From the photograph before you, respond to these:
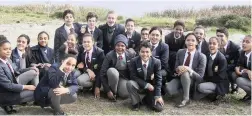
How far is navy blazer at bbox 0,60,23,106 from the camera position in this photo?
497cm

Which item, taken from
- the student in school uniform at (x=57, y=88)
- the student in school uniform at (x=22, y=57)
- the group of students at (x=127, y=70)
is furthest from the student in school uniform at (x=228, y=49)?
the student in school uniform at (x=22, y=57)

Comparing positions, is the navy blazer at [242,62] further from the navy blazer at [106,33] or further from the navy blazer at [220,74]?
the navy blazer at [106,33]

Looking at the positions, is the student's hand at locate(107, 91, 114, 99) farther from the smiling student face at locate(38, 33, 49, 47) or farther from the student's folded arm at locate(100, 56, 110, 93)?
the smiling student face at locate(38, 33, 49, 47)

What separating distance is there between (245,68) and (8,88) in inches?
140

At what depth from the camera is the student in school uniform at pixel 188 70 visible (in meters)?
5.70

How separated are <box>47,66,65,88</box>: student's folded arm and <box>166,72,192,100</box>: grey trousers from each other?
1.77 meters

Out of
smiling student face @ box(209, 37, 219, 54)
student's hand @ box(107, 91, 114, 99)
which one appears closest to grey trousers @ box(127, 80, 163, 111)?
student's hand @ box(107, 91, 114, 99)

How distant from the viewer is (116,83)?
5891mm

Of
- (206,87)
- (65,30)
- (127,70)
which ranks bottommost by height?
(206,87)

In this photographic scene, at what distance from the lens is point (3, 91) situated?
5062 millimetres

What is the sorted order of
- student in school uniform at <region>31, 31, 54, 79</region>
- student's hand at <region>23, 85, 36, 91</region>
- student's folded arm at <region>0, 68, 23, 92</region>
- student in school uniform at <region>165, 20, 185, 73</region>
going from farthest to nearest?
student in school uniform at <region>165, 20, 185, 73</region>
student in school uniform at <region>31, 31, 54, 79</region>
student's hand at <region>23, 85, 36, 91</region>
student's folded arm at <region>0, 68, 23, 92</region>

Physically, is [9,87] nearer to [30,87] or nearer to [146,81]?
[30,87]

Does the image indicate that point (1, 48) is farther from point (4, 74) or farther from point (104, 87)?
point (104, 87)

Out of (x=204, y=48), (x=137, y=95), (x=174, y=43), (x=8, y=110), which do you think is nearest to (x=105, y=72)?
(x=137, y=95)
